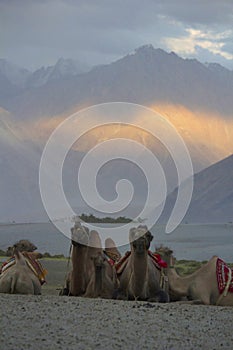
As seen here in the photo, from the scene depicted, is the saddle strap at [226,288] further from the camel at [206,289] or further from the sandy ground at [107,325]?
the sandy ground at [107,325]

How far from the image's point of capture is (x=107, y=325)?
10531 mm

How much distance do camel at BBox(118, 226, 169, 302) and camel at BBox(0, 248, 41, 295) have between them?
4.84 feet

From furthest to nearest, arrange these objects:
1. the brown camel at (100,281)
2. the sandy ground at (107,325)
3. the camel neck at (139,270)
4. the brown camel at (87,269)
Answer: the brown camel at (87,269)
the brown camel at (100,281)
the camel neck at (139,270)
the sandy ground at (107,325)

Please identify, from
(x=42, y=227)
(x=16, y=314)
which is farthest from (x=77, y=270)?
(x=42, y=227)

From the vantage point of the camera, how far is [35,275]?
48.9 feet

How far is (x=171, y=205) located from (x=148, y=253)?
8931cm

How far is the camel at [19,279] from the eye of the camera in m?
14.3

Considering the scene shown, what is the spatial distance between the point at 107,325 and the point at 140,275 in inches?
135

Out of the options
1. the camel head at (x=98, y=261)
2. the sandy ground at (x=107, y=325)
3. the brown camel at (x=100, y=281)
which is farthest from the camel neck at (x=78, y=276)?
the sandy ground at (x=107, y=325)

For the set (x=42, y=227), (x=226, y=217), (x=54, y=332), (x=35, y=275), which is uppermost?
(x=226, y=217)

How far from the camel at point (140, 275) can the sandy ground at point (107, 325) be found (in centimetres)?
86

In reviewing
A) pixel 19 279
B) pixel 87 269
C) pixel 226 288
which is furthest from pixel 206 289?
pixel 19 279

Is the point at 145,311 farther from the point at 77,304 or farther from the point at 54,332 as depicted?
the point at 54,332

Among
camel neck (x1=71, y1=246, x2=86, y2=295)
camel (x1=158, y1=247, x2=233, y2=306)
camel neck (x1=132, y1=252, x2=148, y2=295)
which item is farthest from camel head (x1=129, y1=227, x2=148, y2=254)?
camel neck (x1=71, y1=246, x2=86, y2=295)
